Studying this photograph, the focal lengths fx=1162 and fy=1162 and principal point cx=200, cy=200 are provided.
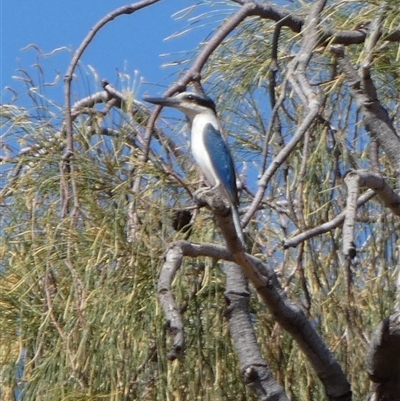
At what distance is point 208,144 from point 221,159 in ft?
0.40

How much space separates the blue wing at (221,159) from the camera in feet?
7.82

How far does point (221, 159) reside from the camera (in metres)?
2.61

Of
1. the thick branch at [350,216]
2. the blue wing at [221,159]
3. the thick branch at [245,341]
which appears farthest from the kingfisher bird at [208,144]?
the thick branch at [350,216]

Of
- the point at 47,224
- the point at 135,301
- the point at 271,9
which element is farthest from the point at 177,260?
the point at 271,9

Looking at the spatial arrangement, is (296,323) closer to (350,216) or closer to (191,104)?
(350,216)

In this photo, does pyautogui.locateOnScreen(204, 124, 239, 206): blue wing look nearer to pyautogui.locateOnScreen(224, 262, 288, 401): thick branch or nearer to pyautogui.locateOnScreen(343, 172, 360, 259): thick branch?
pyautogui.locateOnScreen(224, 262, 288, 401): thick branch

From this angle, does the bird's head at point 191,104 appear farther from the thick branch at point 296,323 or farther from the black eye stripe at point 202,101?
the thick branch at point 296,323

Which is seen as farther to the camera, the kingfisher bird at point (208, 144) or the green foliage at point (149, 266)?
the kingfisher bird at point (208, 144)

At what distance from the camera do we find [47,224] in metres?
1.88

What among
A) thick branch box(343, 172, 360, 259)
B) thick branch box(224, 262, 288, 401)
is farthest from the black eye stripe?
thick branch box(343, 172, 360, 259)

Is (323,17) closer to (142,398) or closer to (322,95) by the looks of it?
(322,95)

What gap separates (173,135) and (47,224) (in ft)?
1.53

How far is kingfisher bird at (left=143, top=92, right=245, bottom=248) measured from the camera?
2332mm

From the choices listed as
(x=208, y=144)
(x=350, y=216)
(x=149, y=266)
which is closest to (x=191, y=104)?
(x=208, y=144)
